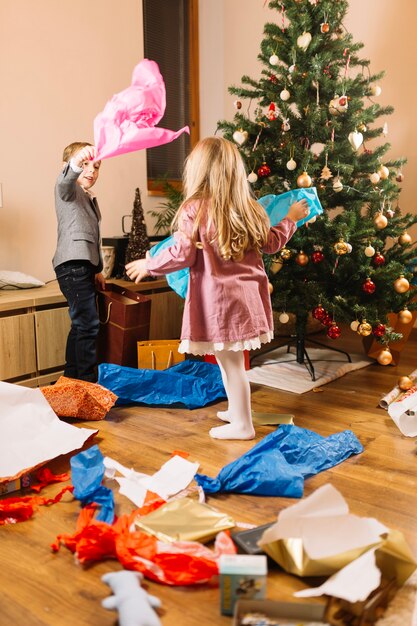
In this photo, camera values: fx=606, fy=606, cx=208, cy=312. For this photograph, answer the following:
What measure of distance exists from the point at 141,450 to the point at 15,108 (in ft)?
7.02

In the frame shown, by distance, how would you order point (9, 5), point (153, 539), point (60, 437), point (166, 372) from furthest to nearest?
point (9, 5)
point (166, 372)
point (60, 437)
point (153, 539)

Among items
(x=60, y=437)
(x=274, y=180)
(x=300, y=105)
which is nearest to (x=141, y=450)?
(x=60, y=437)

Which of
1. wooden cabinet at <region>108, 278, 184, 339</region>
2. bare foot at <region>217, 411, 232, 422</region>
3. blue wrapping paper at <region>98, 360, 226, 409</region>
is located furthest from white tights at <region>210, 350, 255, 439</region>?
wooden cabinet at <region>108, 278, 184, 339</region>

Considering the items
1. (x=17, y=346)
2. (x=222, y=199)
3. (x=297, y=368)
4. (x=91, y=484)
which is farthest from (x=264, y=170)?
(x=91, y=484)

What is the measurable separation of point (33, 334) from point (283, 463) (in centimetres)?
153

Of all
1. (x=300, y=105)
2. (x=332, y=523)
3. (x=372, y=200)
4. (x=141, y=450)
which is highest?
(x=300, y=105)

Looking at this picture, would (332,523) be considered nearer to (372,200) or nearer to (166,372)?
(166,372)

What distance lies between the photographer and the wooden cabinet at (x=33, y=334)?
284 centimetres

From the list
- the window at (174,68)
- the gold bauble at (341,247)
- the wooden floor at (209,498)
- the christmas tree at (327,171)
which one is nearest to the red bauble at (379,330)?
the christmas tree at (327,171)

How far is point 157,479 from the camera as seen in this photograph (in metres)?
1.96

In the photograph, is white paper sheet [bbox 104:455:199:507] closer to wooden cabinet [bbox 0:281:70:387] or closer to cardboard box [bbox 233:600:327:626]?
cardboard box [bbox 233:600:327:626]

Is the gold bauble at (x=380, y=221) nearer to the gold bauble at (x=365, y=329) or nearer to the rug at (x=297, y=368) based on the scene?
the gold bauble at (x=365, y=329)

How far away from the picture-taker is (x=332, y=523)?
1405 millimetres

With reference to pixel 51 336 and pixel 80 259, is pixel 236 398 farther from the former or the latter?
pixel 51 336
